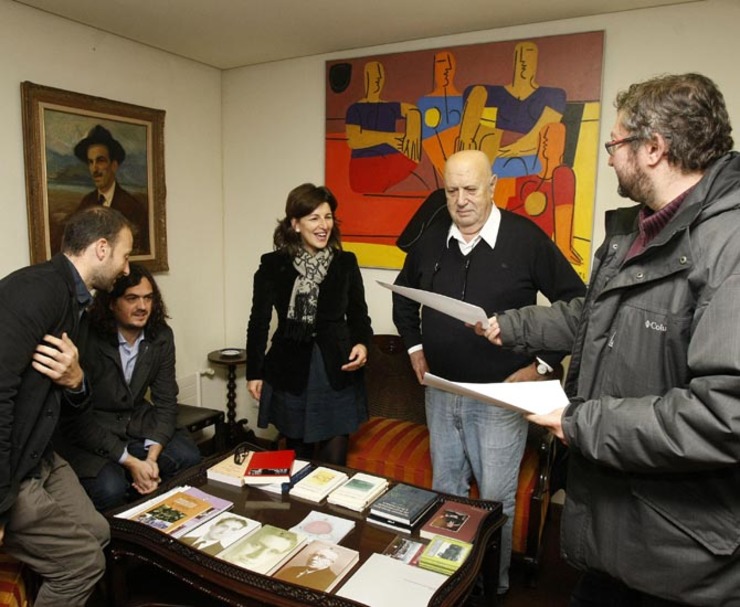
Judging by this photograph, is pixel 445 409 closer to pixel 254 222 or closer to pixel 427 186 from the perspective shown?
pixel 427 186

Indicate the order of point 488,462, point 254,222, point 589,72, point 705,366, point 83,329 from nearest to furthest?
point 705,366 < point 83,329 < point 488,462 < point 589,72 < point 254,222

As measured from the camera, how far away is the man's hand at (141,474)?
2295 mm

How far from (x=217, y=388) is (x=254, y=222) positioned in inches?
44.4

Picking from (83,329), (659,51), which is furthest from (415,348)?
(659,51)

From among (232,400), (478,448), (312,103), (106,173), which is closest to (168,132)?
(106,173)

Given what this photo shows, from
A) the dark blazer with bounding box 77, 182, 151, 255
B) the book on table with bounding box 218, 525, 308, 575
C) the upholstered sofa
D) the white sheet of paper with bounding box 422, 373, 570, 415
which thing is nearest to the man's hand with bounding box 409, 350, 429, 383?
the upholstered sofa

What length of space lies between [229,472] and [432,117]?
2002 mm

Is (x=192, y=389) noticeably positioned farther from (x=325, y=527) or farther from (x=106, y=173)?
(x=325, y=527)

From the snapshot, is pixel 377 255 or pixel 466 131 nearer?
pixel 466 131

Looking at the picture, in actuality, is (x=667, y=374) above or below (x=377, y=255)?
below

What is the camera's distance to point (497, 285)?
78.7 inches

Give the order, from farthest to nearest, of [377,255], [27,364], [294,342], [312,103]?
[312,103] → [377,255] → [294,342] → [27,364]

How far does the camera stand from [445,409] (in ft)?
6.90

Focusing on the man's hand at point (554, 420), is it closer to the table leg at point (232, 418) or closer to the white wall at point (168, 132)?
the white wall at point (168, 132)
